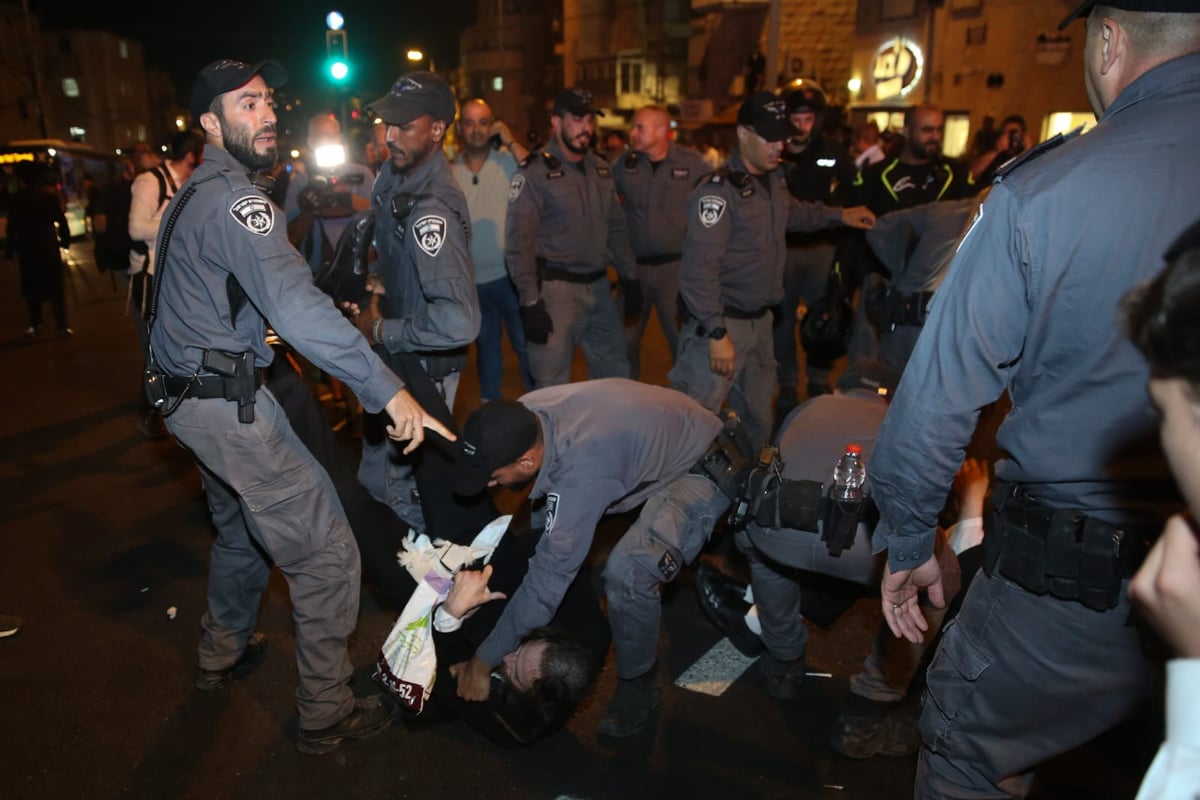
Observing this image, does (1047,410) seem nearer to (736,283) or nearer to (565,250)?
(736,283)

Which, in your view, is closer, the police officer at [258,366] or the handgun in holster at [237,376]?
the police officer at [258,366]

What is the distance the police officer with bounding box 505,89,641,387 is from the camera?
5398mm

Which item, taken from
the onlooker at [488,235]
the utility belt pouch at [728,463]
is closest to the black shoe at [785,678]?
the utility belt pouch at [728,463]

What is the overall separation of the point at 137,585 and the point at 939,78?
19263 millimetres

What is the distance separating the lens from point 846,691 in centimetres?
331

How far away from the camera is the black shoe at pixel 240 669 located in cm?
336

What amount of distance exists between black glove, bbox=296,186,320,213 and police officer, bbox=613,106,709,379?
2.14 m

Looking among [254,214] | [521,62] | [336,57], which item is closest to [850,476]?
[254,214]

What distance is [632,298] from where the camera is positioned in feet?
21.0

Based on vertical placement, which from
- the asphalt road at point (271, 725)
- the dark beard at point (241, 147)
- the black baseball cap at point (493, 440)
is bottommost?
the asphalt road at point (271, 725)

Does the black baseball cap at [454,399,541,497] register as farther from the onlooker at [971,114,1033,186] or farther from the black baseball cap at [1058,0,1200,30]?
the onlooker at [971,114,1033,186]

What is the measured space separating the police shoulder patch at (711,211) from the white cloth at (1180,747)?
12.3 ft

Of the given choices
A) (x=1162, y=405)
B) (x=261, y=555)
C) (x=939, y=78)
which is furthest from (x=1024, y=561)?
(x=939, y=78)

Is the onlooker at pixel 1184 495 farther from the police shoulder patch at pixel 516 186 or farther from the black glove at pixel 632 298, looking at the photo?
the black glove at pixel 632 298
